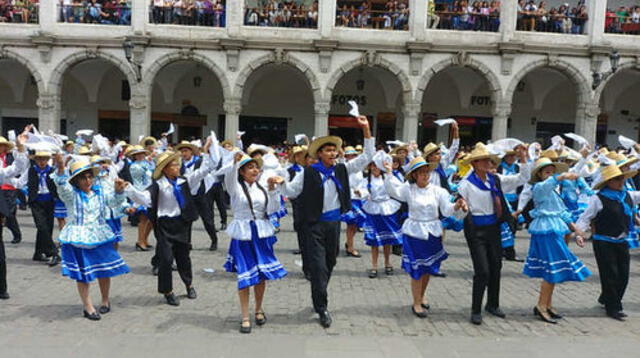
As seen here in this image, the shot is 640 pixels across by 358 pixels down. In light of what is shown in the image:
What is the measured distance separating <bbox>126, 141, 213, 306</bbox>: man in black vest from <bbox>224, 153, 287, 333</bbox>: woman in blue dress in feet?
2.71

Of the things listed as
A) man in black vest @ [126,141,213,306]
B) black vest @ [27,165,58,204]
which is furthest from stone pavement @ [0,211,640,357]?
black vest @ [27,165,58,204]

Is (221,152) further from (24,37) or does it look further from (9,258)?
(24,37)

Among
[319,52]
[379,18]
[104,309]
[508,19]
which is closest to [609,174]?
[104,309]

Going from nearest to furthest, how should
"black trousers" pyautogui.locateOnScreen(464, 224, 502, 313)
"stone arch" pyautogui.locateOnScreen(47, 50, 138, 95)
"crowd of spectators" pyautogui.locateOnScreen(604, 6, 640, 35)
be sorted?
"black trousers" pyautogui.locateOnScreen(464, 224, 502, 313)
"stone arch" pyautogui.locateOnScreen(47, 50, 138, 95)
"crowd of spectators" pyautogui.locateOnScreen(604, 6, 640, 35)

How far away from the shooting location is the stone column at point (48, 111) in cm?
1998

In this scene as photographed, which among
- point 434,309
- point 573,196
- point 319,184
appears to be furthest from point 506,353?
point 573,196

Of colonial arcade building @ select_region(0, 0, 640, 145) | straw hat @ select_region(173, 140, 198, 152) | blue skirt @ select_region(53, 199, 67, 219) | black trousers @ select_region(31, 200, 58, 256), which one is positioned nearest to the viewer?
black trousers @ select_region(31, 200, 58, 256)

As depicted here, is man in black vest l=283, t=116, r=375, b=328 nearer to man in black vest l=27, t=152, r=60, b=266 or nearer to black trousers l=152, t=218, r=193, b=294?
black trousers l=152, t=218, r=193, b=294

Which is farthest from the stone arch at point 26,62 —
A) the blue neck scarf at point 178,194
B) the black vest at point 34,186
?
A: the blue neck scarf at point 178,194

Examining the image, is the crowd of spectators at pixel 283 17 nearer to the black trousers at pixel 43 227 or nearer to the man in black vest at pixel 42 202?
the man in black vest at pixel 42 202

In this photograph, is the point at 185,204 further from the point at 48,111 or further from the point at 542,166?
the point at 48,111

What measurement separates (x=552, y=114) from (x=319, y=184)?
23769 millimetres

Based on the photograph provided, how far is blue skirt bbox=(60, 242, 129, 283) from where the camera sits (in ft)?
17.4

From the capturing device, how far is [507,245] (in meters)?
8.27
